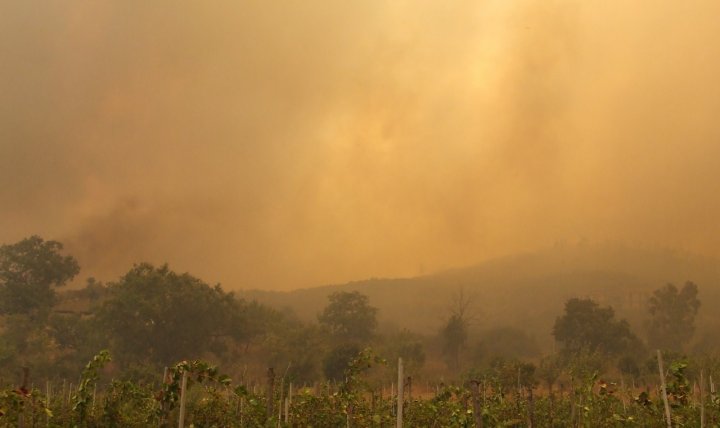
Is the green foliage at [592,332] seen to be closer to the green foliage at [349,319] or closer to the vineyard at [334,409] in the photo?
the green foliage at [349,319]

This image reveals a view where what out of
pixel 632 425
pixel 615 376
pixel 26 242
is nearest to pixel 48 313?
Answer: pixel 26 242

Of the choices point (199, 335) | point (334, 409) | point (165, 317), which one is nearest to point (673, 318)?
point (199, 335)

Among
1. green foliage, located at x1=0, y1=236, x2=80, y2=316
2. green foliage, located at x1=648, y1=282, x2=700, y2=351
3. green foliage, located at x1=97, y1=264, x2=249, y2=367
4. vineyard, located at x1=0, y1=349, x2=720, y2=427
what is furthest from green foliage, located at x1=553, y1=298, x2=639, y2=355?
green foliage, located at x1=0, y1=236, x2=80, y2=316

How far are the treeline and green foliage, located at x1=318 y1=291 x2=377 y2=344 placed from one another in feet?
0.57

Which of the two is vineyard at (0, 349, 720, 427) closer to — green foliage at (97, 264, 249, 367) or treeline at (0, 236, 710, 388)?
treeline at (0, 236, 710, 388)

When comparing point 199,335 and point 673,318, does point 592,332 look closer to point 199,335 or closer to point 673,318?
point 673,318

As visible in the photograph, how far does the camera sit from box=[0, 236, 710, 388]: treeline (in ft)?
206

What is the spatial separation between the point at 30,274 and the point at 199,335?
33.7m

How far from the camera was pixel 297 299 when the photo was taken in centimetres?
19200

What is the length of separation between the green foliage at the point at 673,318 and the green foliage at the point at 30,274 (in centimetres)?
10449

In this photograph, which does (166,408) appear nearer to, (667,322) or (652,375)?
(652,375)

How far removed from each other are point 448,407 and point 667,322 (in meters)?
107

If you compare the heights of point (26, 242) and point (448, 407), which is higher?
point (26, 242)

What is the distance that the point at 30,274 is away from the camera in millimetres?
84875
